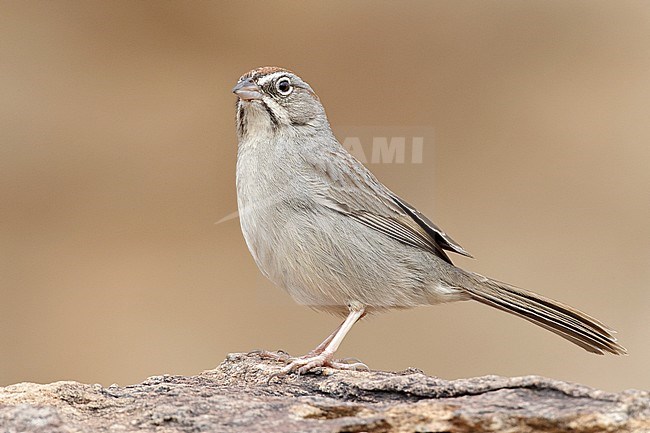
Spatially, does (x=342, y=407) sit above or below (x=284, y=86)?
below

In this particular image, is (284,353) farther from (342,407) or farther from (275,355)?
(342,407)

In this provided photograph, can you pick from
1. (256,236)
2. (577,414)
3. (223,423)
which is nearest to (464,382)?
(577,414)

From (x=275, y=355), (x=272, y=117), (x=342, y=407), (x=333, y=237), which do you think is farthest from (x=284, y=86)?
(x=342, y=407)

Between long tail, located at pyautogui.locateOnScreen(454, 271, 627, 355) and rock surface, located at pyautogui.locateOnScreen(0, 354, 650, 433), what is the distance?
2.83 feet

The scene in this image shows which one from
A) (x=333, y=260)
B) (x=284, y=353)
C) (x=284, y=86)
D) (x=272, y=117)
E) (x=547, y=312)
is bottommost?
(x=284, y=353)

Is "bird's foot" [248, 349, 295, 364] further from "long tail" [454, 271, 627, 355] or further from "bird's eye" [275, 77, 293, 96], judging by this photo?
"bird's eye" [275, 77, 293, 96]

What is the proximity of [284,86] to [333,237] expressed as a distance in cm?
70

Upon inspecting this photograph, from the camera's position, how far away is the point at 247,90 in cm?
338

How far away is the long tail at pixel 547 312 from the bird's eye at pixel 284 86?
3.51 ft

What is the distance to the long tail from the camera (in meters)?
3.34

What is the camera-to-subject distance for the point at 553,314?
3.37m

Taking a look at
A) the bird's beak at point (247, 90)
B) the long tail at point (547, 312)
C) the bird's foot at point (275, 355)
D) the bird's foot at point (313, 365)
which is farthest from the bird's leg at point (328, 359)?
the bird's beak at point (247, 90)

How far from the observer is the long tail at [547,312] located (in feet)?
11.0

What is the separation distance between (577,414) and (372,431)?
1.68 feet
